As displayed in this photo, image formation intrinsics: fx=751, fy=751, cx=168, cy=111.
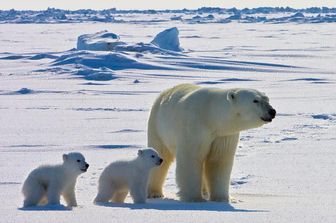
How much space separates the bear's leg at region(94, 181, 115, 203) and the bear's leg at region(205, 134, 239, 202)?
790mm

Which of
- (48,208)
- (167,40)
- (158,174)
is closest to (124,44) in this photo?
(167,40)

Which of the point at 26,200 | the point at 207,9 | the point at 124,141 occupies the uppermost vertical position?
the point at 26,200

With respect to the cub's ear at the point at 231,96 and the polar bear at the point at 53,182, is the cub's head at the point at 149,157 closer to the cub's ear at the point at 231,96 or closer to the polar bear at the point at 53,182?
the polar bear at the point at 53,182

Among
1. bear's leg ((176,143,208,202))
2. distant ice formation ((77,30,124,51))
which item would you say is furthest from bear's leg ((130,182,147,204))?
distant ice formation ((77,30,124,51))

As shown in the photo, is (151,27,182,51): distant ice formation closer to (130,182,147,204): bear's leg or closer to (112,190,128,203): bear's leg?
(112,190,128,203): bear's leg

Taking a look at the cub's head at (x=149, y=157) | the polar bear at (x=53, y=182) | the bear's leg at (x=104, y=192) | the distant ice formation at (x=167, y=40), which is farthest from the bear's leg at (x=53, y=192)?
the distant ice formation at (x=167, y=40)

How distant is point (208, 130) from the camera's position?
536 centimetres

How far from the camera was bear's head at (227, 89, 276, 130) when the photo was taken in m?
5.10

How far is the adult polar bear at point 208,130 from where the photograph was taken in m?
5.19

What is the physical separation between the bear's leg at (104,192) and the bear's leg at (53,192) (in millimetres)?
427

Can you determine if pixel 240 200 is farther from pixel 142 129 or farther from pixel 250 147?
pixel 142 129

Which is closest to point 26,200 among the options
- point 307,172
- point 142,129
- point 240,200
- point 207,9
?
point 240,200

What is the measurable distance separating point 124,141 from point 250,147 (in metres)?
1.40

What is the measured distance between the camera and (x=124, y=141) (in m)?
8.30
